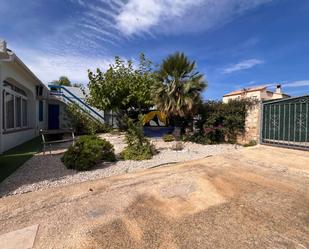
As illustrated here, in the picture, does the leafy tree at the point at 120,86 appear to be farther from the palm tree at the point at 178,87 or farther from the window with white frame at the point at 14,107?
the window with white frame at the point at 14,107

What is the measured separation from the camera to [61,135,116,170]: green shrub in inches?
250

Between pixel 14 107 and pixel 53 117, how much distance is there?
30.7 ft

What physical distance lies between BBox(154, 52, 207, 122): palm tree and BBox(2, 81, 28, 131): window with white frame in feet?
26.0

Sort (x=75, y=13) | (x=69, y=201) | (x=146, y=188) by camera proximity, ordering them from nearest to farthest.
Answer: (x=69, y=201) < (x=146, y=188) < (x=75, y=13)

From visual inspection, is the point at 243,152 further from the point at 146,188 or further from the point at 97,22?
the point at 97,22

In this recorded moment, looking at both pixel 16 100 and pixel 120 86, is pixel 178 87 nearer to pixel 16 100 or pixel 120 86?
pixel 120 86

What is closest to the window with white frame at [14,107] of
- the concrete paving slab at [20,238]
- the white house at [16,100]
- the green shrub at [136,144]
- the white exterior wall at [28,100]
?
the white house at [16,100]

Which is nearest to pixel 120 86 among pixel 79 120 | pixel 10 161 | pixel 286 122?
pixel 79 120

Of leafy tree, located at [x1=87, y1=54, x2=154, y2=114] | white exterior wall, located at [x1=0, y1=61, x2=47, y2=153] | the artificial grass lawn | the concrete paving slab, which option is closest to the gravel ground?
the artificial grass lawn

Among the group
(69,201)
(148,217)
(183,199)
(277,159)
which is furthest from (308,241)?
(277,159)

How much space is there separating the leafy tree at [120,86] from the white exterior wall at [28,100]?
403cm

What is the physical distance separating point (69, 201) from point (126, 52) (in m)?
13.7

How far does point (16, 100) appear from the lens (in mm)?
11109

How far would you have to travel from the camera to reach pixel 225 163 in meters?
7.01
